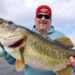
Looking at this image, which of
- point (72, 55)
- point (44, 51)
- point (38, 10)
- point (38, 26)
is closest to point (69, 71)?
point (72, 55)

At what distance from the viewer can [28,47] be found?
5.02 metres

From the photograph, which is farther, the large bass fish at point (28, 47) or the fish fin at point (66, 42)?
the fish fin at point (66, 42)

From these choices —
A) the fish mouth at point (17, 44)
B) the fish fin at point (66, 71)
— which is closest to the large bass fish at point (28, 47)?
the fish mouth at point (17, 44)

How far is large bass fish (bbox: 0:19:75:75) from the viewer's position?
5.03 meters

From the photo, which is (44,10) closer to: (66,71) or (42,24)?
(42,24)

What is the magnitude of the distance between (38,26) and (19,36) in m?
1.69

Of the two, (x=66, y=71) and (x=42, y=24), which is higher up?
(x=42, y=24)

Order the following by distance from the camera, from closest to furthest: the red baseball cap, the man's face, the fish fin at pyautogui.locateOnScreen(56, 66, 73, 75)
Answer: the fish fin at pyautogui.locateOnScreen(56, 66, 73, 75) → the man's face → the red baseball cap

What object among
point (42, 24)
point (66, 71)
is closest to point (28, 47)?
point (66, 71)

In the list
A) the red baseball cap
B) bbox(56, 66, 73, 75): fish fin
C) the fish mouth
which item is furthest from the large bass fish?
the red baseball cap

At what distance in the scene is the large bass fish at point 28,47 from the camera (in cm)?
503

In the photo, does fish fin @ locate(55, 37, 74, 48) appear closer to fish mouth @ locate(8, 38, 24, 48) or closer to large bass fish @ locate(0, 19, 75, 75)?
large bass fish @ locate(0, 19, 75, 75)

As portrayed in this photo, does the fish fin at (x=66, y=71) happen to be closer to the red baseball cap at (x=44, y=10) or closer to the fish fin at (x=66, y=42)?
the fish fin at (x=66, y=42)

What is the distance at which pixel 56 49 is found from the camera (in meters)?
5.44
